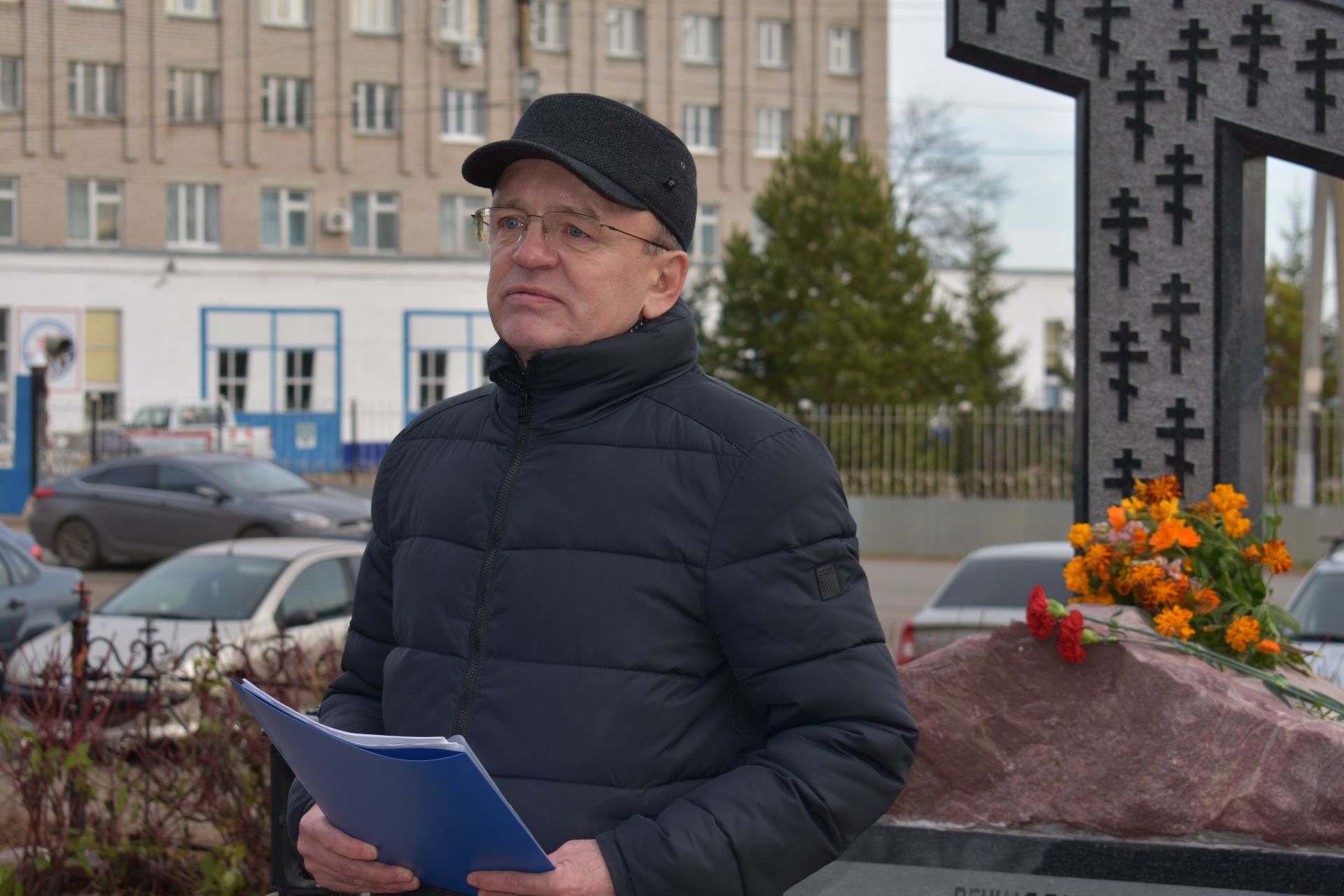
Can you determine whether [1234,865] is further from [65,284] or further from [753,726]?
[65,284]

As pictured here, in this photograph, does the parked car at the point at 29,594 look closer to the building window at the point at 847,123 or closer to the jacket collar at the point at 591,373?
the jacket collar at the point at 591,373

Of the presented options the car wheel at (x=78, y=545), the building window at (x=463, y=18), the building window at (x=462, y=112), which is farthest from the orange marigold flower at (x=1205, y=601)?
the building window at (x=463, y=18)

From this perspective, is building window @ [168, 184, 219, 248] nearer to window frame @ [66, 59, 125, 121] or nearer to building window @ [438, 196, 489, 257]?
window frame @ [66, 59, 125, 121]

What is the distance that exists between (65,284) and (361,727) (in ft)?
116

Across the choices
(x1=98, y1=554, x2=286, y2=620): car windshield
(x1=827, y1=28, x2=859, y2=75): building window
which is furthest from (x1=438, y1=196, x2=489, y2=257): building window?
(x1=98, y1=554, x2=286, y2=620): car windshield

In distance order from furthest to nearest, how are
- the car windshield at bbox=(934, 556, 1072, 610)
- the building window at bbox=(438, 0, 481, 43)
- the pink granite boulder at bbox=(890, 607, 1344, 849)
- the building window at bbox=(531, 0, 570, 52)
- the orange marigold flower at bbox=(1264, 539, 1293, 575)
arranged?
the building window at bbox=(531, 0, 570, 52) < the building window at bbox=(438, 0, 481, 43) < the car windshield at bbox=(934, 556, 1072, 610) < the orange marigold flower at bbox=(1264, 539, 1293, 575) < the pink granite boulder at bbox=(890, 607, 1344, 849)

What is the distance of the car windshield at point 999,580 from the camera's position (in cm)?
883

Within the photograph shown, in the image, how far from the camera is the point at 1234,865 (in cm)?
319

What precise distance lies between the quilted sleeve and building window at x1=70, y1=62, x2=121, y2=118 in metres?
36.5

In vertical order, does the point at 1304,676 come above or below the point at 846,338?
below

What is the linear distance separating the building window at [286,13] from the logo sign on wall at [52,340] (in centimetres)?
853

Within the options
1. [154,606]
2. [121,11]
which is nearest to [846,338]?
[154,606]

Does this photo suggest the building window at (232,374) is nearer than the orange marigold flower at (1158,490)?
No

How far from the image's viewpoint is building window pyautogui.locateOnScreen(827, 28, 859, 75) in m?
39.9
